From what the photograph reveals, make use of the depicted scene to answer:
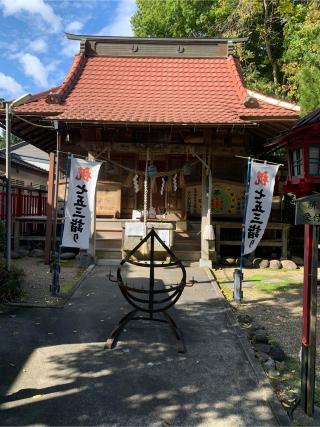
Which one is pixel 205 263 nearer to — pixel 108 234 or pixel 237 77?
pixel 108 234

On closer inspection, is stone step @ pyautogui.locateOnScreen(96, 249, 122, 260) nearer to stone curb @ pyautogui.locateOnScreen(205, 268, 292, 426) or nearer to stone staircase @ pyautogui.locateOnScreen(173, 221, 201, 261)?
stone staircase @ pyautogui.locateOnScreen(173, 221, 201, 261)

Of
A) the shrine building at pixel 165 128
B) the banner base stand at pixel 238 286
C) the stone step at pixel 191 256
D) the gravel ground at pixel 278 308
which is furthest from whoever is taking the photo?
the stone step at pixel 191 256

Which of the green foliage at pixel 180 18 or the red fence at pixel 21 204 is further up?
the green foliage at pixel 180 18

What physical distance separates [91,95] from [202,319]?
8.94 meters

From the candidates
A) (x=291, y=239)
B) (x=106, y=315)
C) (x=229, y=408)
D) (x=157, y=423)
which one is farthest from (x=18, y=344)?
(x=291, y=239)

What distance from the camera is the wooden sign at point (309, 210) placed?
4176mm

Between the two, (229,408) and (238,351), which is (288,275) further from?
(229,408)

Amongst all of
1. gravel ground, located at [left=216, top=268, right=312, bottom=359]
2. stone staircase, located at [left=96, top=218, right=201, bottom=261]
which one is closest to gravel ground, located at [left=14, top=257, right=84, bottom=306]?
stone staircase, located at [left=96, top=218, right=201, bottom=261]

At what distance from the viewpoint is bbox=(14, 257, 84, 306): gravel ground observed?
791cm

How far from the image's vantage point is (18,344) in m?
5.56

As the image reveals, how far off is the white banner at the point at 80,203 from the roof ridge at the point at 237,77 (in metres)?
6.03

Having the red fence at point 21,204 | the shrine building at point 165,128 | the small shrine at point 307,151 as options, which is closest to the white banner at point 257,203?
the small shrine at point 307,151

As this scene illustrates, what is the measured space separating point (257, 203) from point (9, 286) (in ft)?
19.0

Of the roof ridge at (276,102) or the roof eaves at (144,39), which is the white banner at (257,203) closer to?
the roof ridge at (276,102)
